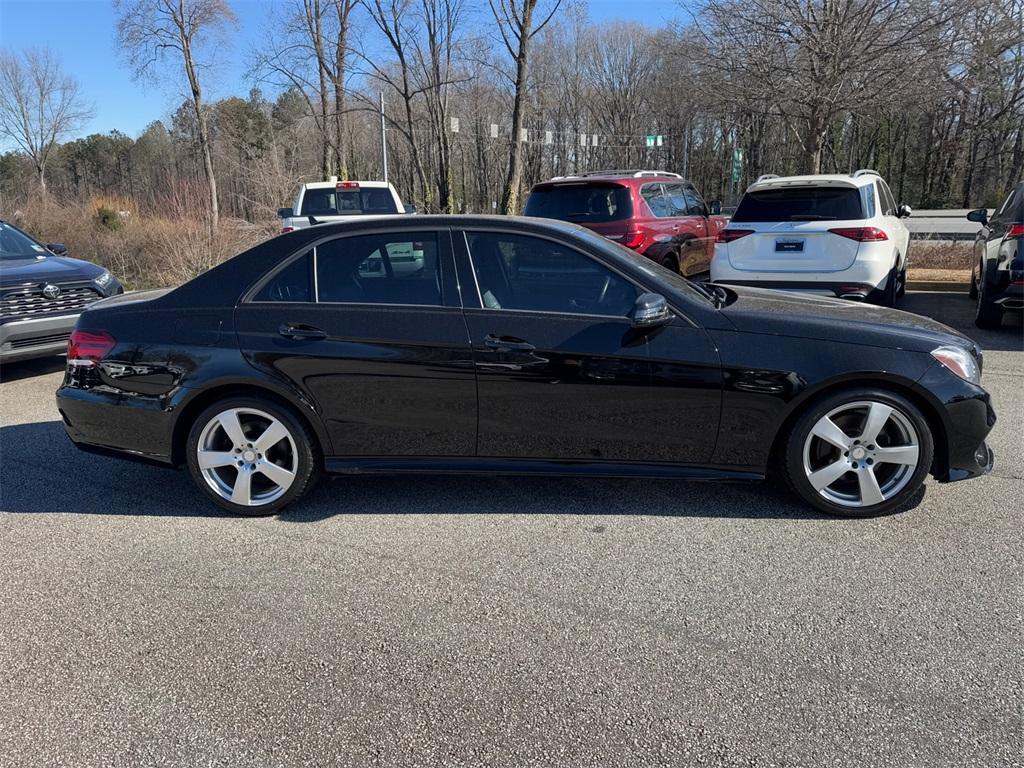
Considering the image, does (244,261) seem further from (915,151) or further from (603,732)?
(915,151)

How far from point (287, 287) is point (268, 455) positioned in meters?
0.93

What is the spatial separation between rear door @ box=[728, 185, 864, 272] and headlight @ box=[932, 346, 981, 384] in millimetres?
4265

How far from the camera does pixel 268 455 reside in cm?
418

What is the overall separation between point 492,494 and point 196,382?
1749 mm

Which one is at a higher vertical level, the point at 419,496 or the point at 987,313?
the point at 987,313

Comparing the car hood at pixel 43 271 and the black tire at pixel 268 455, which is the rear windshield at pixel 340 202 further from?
the black tire at pixel 268 455

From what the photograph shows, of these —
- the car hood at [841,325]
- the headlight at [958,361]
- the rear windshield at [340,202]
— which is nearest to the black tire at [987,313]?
the car hood at [841,325]

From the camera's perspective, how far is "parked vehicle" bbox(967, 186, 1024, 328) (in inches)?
300

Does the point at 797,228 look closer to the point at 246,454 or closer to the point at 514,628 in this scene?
the point at 246,454

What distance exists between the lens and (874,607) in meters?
3.11

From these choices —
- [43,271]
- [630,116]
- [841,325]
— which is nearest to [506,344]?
[841,325]

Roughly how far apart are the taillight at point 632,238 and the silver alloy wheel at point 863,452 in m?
5.70

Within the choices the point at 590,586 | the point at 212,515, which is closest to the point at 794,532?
the point at 590,586

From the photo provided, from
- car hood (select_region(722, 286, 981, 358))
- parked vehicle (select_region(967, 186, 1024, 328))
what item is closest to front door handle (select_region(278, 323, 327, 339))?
car hood (select_region(722, 286, 981, 358))
